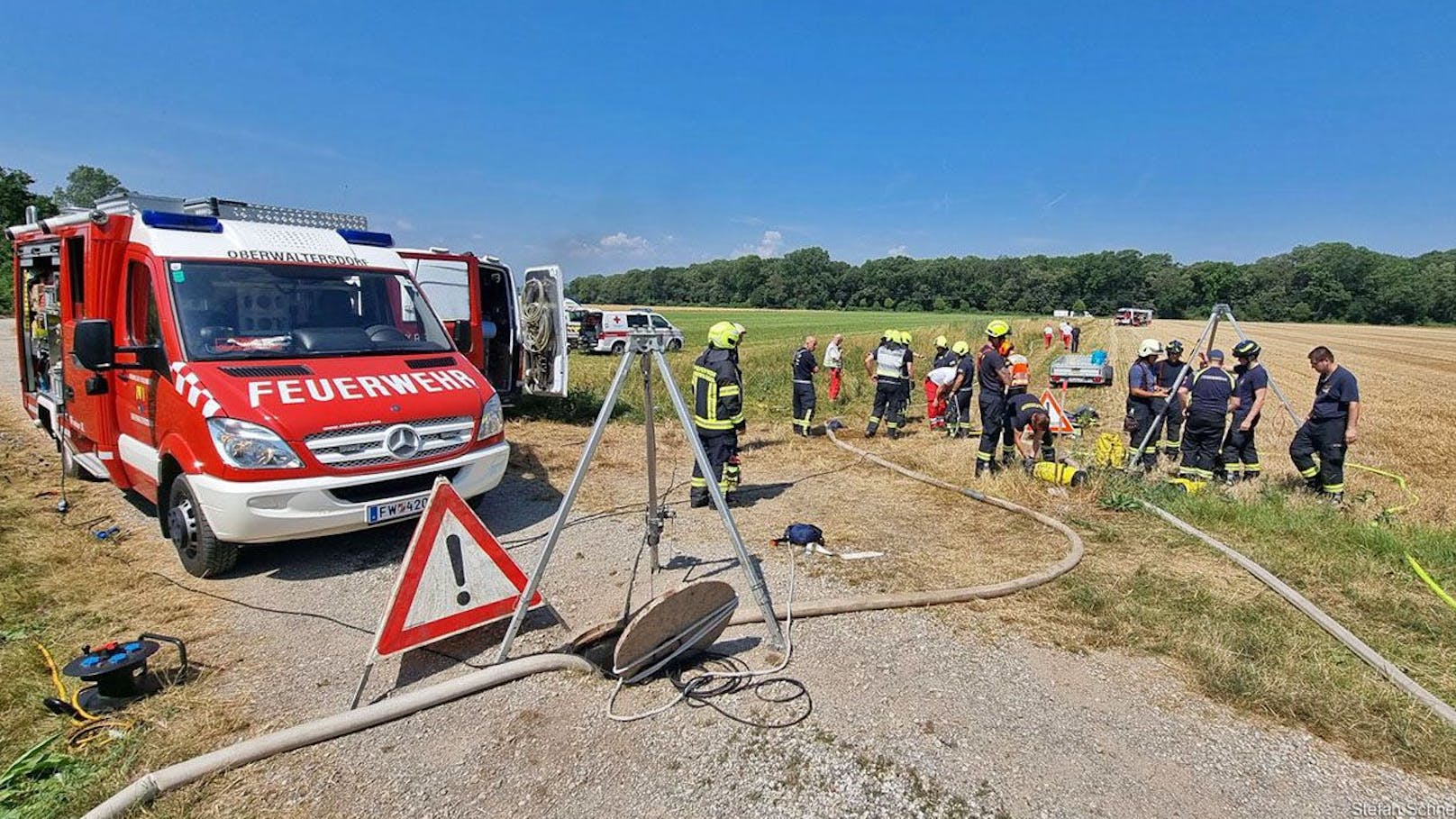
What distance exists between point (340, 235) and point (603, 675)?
4.87 metres

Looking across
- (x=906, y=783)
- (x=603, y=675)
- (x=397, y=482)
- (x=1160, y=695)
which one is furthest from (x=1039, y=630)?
(x=397, y=482)

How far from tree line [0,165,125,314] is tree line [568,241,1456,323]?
51.2m

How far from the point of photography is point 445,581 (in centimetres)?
366

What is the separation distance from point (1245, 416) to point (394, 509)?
8640mm

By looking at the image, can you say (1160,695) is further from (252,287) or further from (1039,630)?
(252,287)

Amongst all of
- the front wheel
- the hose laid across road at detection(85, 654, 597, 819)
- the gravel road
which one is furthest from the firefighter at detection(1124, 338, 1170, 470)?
the front wheel

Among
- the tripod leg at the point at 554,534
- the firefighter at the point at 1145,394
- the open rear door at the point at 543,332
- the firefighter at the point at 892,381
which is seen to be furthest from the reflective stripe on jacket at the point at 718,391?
the firefighter at the point at 1145,394

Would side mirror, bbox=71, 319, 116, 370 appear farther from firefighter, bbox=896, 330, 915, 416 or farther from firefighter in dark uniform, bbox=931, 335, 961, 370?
firefighter in dark uniform, bbox=931, 335, 961, 370

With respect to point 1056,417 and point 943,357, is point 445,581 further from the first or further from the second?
point 943,357

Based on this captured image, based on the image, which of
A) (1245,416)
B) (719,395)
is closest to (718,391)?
(719,395)

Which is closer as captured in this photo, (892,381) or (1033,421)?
(1033,421)

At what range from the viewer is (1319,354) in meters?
7.41

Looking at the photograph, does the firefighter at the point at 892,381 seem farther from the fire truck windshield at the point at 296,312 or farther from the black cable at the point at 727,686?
the black cable at the point at 727,686

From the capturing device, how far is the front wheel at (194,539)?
185 inches
